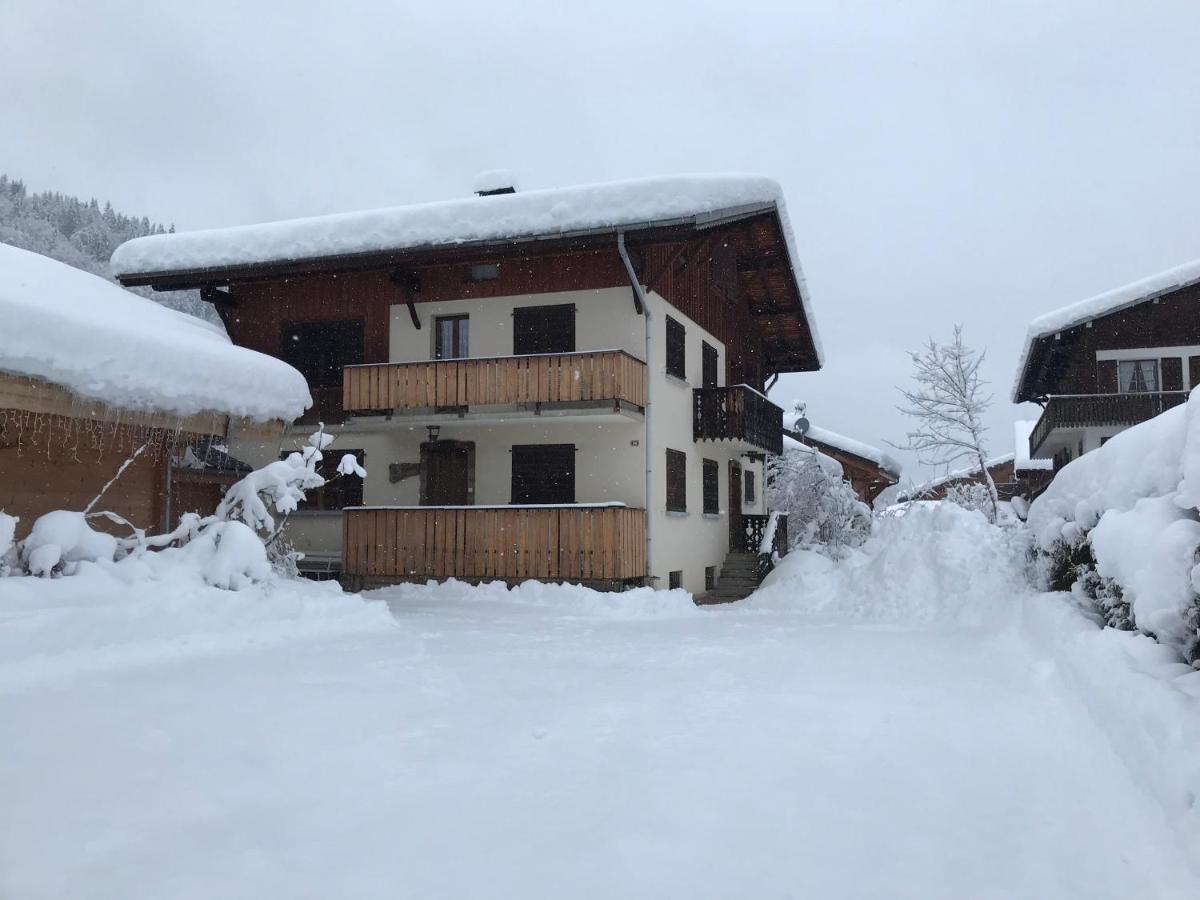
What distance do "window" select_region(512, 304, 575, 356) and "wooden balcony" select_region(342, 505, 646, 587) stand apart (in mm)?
3284

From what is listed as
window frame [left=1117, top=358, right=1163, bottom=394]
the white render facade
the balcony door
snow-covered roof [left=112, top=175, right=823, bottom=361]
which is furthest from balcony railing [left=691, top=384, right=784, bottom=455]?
window frame [left=1117, top=358, right=1163, bottom=394]

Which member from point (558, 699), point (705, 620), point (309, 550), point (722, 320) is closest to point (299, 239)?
point (309, 550)

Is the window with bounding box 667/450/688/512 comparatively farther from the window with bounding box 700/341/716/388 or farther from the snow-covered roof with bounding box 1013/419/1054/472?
the snow-covered roof with bounding box 1013/419/1054/472

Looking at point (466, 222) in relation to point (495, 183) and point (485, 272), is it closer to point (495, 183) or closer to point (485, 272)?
point (485, 272)

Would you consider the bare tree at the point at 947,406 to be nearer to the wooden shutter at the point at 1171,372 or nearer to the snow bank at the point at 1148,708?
the wooden shutter at the point at 1171,372

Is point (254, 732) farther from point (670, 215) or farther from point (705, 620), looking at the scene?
point (670, 215)

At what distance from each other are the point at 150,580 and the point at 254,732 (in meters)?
4.42

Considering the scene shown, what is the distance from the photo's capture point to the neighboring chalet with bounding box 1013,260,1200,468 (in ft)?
78.3

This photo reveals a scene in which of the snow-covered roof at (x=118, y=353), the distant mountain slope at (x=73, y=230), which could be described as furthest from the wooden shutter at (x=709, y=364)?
the distant mountain slope at (x=73, y=230)

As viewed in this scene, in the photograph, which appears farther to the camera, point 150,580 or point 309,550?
point 309,550

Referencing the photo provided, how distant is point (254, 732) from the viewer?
5.36 meters

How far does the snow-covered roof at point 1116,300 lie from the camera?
23.7 metres

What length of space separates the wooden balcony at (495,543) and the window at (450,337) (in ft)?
10.9

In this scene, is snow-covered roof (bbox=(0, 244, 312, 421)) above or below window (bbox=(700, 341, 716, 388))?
below
